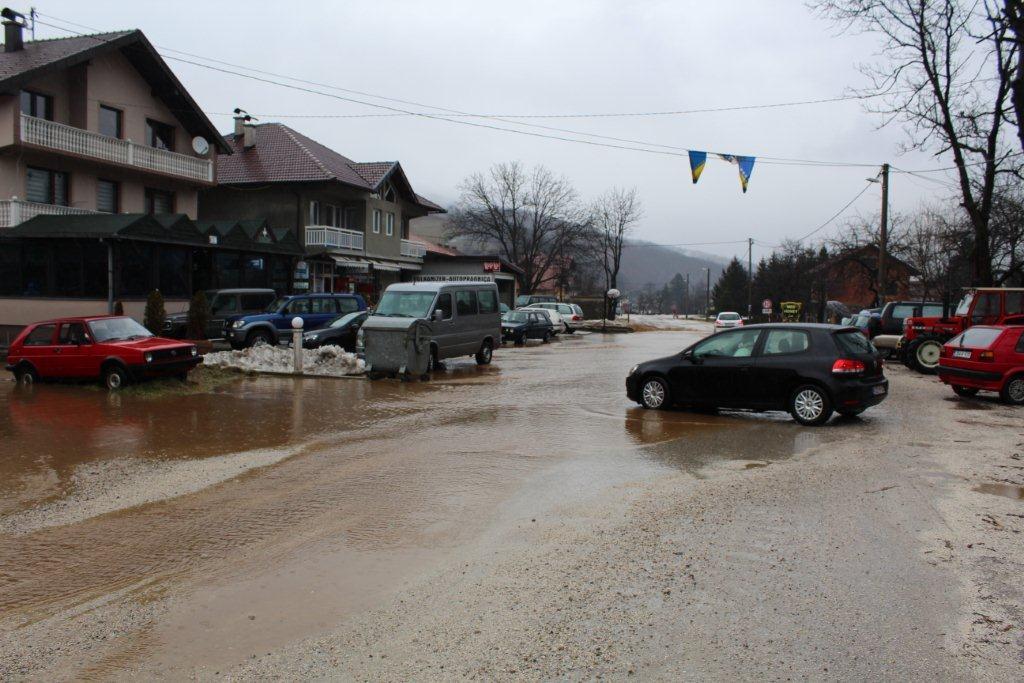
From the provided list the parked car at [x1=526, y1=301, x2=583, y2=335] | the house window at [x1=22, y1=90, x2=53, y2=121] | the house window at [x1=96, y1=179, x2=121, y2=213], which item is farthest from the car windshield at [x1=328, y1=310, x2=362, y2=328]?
the parked car at [x1=526, y1=301, x2=583, y2=335]

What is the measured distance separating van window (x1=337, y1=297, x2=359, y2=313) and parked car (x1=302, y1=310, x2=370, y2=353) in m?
1.46

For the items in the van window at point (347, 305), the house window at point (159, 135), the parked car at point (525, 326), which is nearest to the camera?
the van window at point (347, 305)

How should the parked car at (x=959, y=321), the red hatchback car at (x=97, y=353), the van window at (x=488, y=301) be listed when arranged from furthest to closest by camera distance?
the van window at (x=488, y=301) < the parked car at (x=959, y=321) < the red hatchback car at (x=97, y=353)

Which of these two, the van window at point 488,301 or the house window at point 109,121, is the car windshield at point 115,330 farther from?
the house window at point 109,121

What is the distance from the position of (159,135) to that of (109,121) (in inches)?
116

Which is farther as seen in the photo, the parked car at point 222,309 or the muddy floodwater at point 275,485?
the parked car at point 222,309

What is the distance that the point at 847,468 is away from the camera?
8492mm

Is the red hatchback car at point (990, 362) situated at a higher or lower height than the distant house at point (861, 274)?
lower

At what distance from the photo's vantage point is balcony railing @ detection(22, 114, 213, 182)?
25.4m

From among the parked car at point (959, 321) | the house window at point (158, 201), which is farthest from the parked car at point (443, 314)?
the house window at point (158, 201)

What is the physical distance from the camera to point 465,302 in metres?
19.6

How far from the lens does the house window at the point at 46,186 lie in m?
26.6

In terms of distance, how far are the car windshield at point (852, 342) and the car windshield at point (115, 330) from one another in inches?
499

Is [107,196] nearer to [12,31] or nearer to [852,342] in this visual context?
[12,31]
